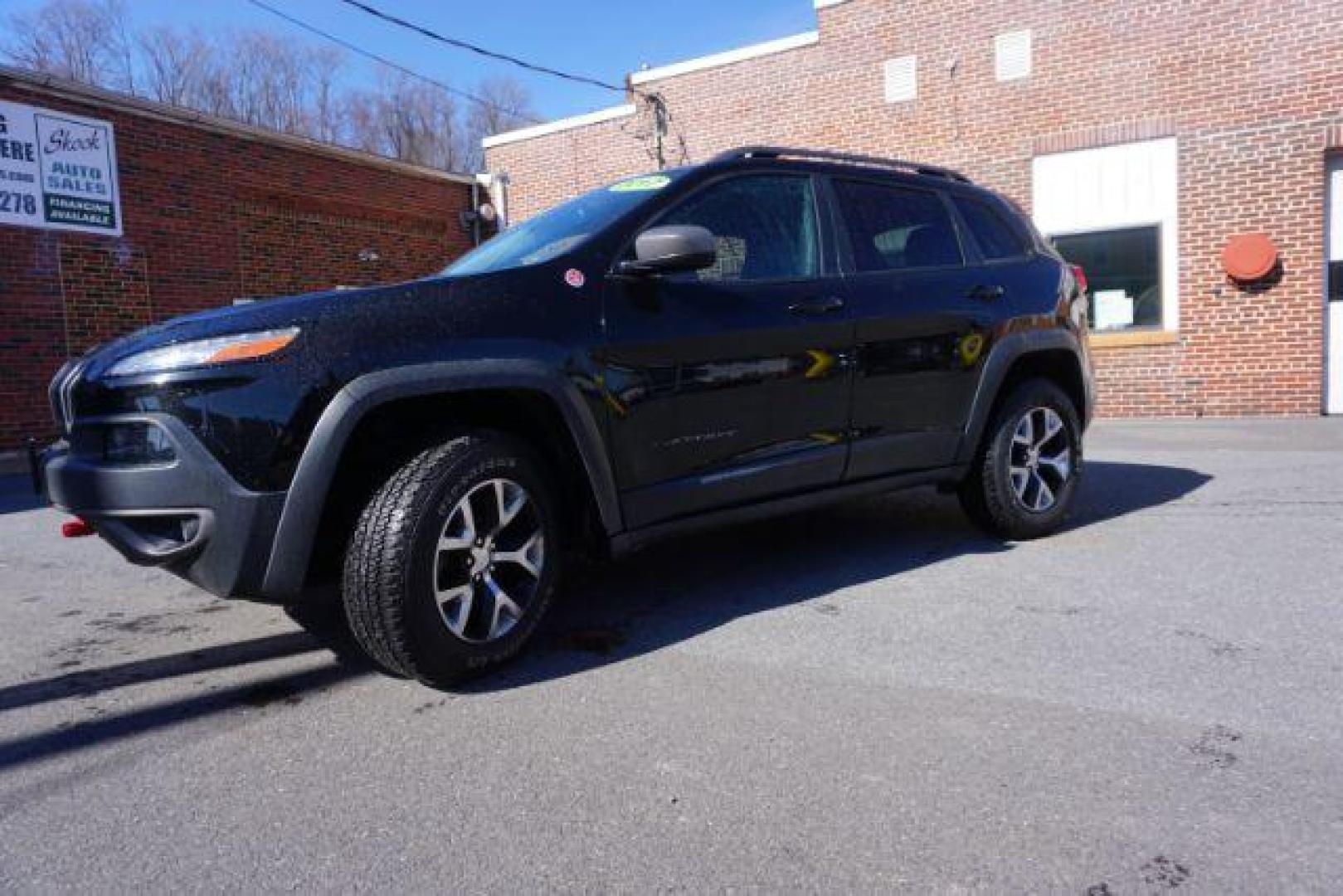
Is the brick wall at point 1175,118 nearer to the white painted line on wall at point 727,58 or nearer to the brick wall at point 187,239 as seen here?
the white painted line on wall at point 727,58

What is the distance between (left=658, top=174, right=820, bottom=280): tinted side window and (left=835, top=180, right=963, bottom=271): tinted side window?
0.79 feet

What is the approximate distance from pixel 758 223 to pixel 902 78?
921 centimetres

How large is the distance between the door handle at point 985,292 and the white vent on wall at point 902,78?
325 inches

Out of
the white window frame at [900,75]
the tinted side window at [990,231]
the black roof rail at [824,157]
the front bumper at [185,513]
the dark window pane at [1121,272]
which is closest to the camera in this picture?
the front bumper at [185,513]

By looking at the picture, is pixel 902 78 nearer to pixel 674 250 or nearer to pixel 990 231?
pixel 990 231

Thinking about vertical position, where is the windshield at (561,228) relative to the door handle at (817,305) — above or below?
above

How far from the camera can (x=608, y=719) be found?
2705 millimetres

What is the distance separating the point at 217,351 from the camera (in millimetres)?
2650

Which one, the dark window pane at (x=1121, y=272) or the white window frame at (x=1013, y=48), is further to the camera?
the white window frame at (x=1013, y=48)

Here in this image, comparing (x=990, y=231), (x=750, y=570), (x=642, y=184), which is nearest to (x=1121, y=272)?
(x=990, y=231)

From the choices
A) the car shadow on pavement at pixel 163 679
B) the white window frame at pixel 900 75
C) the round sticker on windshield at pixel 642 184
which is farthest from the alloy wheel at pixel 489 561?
the white window frame at pixel 900 75

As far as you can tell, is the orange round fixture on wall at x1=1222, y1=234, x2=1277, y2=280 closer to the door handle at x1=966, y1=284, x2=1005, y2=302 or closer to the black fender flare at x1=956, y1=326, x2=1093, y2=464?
the black fender flare at x1=956, y1=326, x2=1093, y2=464

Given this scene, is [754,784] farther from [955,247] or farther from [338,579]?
[955,247]

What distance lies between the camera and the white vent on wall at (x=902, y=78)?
11704 millimetres
